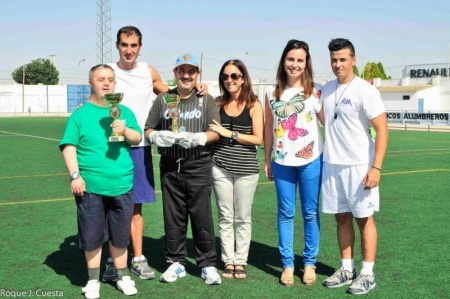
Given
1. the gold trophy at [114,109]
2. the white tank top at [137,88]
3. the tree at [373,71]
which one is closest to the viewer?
the gold trophy at [114,109]

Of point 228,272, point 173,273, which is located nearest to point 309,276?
point 228,272

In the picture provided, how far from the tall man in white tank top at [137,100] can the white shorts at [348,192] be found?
1.28 meters

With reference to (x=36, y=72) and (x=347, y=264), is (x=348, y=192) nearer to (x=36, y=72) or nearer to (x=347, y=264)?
(x=347, y=264)

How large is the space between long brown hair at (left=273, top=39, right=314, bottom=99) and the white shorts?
638mm

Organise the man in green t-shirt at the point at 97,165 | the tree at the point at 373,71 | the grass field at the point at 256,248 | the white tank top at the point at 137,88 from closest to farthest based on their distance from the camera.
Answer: the man in green t-shirt at the point at 97,165 → the grass field at the point at 256,248 → the white tank top at the point at 137,88 → the tree at the point at 373,71

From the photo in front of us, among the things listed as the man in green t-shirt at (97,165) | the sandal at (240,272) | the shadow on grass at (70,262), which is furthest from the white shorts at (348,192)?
the shadow on grass at (70,262)

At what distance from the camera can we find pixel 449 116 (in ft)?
116

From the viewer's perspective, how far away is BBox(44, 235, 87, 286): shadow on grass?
16.8ft

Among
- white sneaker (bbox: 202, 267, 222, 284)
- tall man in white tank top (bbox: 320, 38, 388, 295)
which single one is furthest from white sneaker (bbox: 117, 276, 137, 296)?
tall man in white tank top (bbox: 320, 38, 388, 295)

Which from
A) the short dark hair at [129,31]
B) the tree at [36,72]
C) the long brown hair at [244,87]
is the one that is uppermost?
the tree at [36,72]

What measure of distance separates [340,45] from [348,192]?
1158 millimetres

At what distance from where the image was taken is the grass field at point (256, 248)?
4.75 meters

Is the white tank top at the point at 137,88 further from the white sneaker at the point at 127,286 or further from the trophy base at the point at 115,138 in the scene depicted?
the white sneaker at the point at 127,286

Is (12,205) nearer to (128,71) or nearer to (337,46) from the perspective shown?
(128,71)
